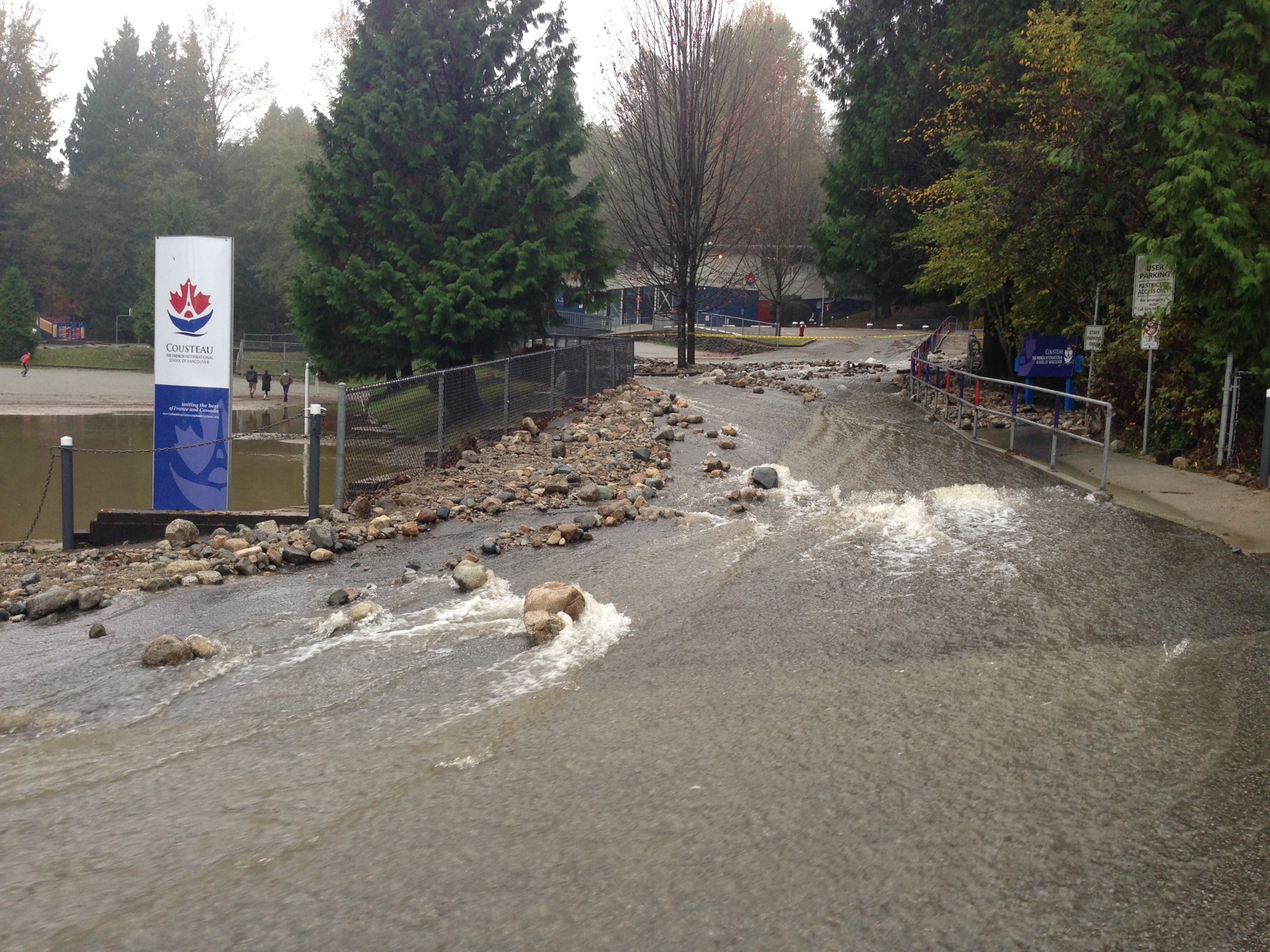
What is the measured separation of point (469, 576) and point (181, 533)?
15.1 ft

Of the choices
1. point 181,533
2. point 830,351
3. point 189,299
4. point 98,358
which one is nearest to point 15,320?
point 98,358

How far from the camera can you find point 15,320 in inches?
2357

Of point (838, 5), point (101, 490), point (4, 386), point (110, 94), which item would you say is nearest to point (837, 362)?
point (838, 5)

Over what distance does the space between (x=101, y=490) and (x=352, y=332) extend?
21.8 feet

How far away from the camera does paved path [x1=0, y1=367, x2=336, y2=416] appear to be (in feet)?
140

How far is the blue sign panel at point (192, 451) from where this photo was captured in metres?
14.6

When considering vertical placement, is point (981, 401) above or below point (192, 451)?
above

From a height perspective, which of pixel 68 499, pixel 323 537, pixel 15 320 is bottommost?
pixel 323 537

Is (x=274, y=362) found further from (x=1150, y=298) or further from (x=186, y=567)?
(x=186, y=567)

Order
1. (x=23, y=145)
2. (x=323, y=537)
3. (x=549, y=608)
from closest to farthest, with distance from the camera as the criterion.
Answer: (x=549, y=608) → (x=323, y=537) → (x=23, y=145)

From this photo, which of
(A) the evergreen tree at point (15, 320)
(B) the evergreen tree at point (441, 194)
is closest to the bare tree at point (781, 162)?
(B) the evergreen tree at point (441, 194)

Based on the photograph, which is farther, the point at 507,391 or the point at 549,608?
the point at 507,391

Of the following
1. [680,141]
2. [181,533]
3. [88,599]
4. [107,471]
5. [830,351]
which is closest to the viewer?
[88,599]

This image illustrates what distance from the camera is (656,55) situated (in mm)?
34938
